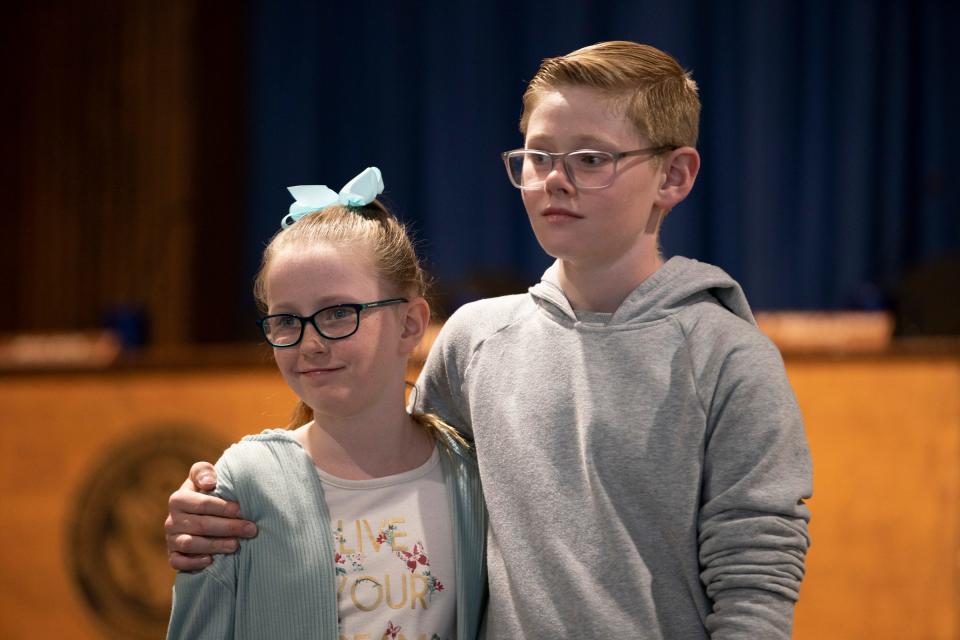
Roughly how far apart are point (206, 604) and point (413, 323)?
0.41 metres

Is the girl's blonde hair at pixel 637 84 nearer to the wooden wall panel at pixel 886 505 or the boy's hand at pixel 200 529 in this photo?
the boy's hand at pixel 200 529

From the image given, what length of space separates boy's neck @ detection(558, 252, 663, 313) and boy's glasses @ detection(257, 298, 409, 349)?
251 millimetres

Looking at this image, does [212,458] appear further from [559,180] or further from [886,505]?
[559,180]

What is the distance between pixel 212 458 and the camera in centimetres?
286

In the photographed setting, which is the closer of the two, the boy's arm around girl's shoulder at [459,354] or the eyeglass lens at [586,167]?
the eyeglass lens at [586,167]

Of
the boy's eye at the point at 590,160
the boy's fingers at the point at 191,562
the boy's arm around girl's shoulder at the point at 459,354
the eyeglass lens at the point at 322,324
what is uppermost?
the boy's eye at the point at 590,160

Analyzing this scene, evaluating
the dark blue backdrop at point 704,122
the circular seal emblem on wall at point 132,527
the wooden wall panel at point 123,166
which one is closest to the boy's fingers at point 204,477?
the circular seal emblem on wall at point 132,527

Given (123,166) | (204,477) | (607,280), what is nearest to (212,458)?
(204,477)

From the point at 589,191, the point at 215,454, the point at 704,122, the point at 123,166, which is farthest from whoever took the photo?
the point at 123,166

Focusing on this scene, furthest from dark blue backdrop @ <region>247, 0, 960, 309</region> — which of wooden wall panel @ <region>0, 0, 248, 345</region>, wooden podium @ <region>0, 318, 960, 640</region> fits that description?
wooden podium @ <region>0, 318, 960, 640</region>

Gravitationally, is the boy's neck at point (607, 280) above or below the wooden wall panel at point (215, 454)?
above

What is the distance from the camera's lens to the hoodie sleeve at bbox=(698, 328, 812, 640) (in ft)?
3.65

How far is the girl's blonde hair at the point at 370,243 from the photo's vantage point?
1298 millimetres

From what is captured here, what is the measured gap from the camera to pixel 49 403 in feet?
9.91
